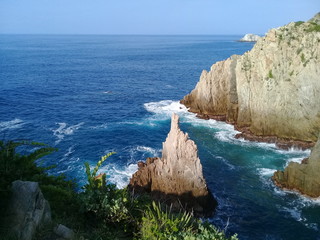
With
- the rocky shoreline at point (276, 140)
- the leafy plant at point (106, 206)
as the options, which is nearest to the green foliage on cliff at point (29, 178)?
the leafy plant at point (106, 206)

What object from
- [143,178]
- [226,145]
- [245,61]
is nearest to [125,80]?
[245,61]

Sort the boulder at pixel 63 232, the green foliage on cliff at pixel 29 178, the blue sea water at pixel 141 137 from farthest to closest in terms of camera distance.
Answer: the blue sea water at pixel 141 137 < the green foliage on cliff at pixel 29 178 < the boulder at pixel 63 232

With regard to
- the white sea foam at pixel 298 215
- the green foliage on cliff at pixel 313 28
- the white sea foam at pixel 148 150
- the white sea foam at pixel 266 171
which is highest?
the green foliage on cliff at pixel 313 28

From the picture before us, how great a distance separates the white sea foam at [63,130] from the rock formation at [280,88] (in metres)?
29.8

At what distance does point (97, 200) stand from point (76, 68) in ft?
387

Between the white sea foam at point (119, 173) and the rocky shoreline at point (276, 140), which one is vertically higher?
the rocky shoreline at point (276, 140)

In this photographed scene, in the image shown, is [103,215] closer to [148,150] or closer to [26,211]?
[26,211]

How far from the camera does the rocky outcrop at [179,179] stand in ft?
114

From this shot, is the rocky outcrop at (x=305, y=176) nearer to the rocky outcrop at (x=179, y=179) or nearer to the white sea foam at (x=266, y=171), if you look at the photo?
the white sea foam at (x=266, y=171)

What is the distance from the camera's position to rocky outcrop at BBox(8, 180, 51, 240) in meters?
11.6

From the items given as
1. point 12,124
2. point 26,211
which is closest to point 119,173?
point 12,124

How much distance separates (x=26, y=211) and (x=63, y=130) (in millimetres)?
47630

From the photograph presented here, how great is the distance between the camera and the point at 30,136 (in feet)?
176

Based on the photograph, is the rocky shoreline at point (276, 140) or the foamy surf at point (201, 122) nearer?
the rocky shoreline at point (276, 140)
